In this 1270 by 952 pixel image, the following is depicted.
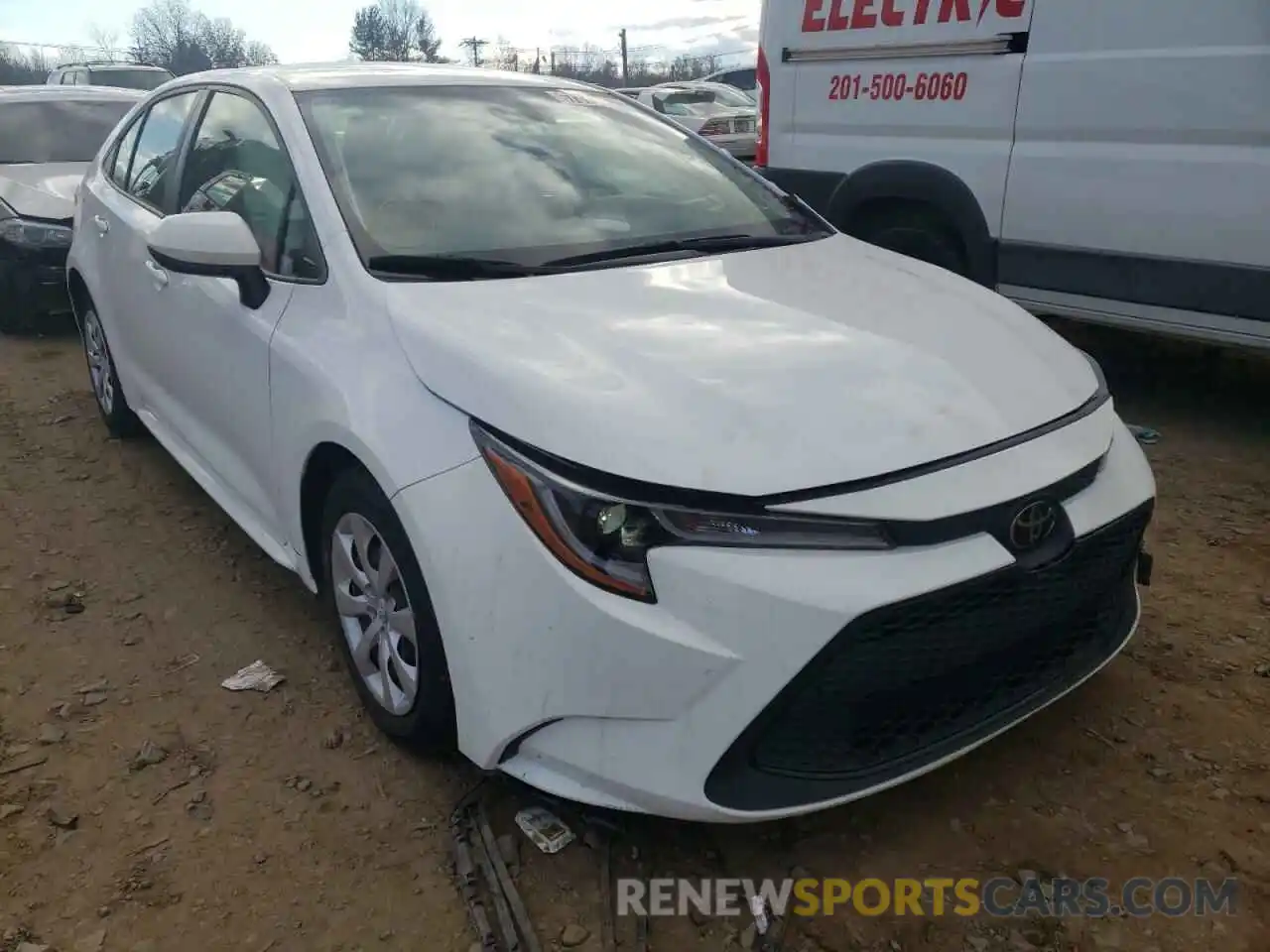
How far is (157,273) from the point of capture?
11.5ft

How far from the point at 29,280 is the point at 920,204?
17.3 feet

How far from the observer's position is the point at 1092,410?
2322mm

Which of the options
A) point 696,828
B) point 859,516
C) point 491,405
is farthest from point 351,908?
point 859,516

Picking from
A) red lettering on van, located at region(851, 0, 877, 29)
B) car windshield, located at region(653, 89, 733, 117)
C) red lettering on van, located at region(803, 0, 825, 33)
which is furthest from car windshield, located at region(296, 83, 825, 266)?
car windshield, located at region(653, 89, 733, 117)

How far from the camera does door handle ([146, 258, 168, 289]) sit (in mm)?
3414

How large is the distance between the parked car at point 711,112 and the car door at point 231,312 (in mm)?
7566

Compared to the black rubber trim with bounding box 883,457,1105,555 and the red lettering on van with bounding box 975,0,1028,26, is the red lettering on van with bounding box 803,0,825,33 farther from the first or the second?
the black rubber trim with bounding box 883,457,1105,555

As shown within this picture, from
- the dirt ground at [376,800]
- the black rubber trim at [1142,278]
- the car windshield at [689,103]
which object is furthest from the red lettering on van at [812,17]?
the car windshield at [689,103]

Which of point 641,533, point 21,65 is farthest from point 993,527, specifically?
point 21,65

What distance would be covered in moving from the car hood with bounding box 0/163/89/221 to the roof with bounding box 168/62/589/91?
3684mm

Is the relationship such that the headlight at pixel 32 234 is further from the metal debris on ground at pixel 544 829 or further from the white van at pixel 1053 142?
the metal debris on ground at pixel 544 829

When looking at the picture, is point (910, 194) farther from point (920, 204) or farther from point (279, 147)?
point (279, 147)

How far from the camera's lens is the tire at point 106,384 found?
14.4 ft

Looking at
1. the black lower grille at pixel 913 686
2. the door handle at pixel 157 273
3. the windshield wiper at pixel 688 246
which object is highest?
the windshield wiper at pixel 688 246
